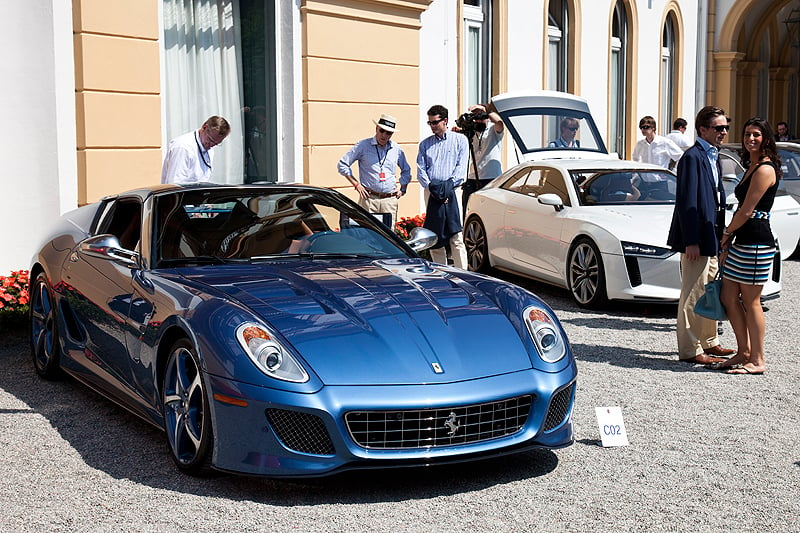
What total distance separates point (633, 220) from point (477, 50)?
735 cm

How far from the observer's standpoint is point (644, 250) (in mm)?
9523

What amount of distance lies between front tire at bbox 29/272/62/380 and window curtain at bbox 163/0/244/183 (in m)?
4.34

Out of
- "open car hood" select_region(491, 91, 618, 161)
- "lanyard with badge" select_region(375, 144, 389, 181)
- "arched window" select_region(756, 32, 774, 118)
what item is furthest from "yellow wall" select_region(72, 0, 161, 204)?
"arched window" select_region(756, 32, 774, 118)

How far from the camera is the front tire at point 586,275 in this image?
9844mm

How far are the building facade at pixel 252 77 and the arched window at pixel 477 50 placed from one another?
29mm

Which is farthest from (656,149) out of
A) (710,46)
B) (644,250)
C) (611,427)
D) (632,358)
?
(710,46)

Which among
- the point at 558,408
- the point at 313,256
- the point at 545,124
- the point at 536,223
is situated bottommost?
the point at 558,408

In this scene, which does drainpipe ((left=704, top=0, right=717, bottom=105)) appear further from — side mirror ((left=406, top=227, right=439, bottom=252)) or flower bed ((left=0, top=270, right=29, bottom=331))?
side mirror ((left=406, top=227, right=439, bottom=252))

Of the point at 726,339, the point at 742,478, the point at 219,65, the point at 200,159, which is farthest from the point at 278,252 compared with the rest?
the point at 219,65

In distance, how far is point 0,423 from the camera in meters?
6.05

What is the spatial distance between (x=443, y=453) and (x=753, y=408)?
8.39 feet

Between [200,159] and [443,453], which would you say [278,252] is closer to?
[443,453]

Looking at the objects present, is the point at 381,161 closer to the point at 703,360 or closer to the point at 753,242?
the point at 703,360

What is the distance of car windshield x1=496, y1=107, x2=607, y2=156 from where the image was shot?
508 inches
